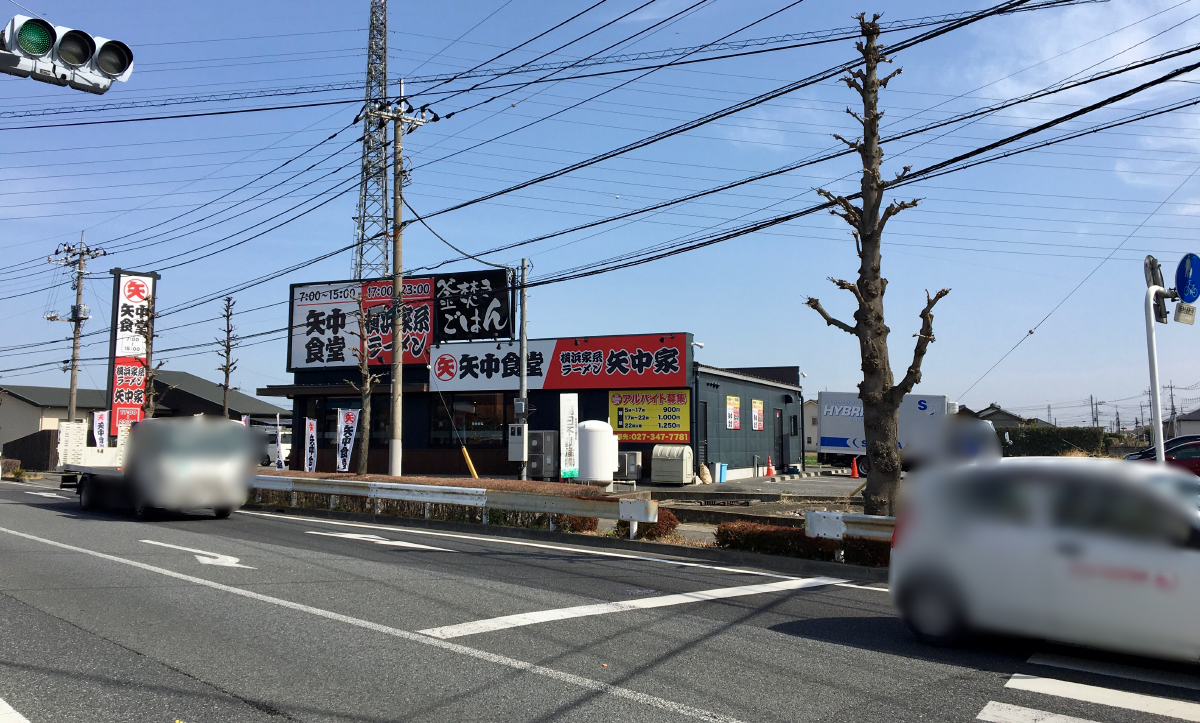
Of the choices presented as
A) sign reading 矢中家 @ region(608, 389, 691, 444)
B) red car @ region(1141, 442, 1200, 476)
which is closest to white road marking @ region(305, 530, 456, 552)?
sign reading 矢中家 @ region(608, 389, 691, 444)

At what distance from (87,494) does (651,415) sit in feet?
60.7

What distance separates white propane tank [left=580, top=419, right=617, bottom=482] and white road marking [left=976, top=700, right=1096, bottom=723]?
21934mm

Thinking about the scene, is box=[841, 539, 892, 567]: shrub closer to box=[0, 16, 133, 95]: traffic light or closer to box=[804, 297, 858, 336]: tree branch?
box=[804, 297, 858, 336]: tree branch

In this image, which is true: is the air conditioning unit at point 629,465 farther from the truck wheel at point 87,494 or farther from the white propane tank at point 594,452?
the truck wheel at point 87,494

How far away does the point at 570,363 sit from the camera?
32031 mm

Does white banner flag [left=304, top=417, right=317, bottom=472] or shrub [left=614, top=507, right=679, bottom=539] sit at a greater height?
white banner flag [left=304, top=417, right=317, bottom=472]

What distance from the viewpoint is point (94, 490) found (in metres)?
18.8

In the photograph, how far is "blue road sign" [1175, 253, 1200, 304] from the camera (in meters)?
10.0

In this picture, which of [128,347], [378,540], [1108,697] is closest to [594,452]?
[378,540]

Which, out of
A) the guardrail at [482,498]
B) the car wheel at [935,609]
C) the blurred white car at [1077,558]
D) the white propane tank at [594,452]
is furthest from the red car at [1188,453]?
the blurred white car at [1077,558]

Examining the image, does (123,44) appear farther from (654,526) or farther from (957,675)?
(654,526)

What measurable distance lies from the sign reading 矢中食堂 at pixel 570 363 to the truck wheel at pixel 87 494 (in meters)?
16.0

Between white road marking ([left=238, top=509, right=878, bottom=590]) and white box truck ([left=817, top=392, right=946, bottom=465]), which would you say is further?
white box truck ([left=817, top=392, right=946, bottom=465])

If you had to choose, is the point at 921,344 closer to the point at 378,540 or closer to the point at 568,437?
the point at 378,540
